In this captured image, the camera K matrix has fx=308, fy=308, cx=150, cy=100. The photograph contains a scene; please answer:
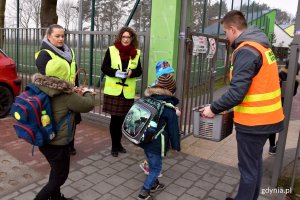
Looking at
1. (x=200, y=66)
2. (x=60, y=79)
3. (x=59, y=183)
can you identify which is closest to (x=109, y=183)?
(x=59, y=183)

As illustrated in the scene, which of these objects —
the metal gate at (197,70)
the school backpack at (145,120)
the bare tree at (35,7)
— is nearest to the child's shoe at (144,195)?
the school backpack at (145,120)

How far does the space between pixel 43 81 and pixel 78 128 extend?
3.23 m

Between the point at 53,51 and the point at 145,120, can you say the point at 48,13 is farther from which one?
the point at 145,120

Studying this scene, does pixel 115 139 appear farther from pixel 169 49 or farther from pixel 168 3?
pixel 168 3

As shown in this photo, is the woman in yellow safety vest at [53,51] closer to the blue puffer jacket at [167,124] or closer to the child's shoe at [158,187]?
the blue puffer jacket at [167,124]

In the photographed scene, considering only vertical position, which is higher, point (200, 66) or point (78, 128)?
point (200, 66)

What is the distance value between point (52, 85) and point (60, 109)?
0.24m

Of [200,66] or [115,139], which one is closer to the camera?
[115,139]

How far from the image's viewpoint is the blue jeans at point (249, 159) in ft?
9.34

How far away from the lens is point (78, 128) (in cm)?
577

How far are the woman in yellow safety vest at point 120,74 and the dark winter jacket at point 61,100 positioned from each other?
62.2 inches

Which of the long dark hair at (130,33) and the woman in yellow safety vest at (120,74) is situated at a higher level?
the long dark hair at (130,33)

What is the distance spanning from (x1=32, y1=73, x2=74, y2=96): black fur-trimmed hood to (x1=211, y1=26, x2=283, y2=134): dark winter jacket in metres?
1.38

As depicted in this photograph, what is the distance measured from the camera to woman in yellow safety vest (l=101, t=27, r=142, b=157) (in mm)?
4328
